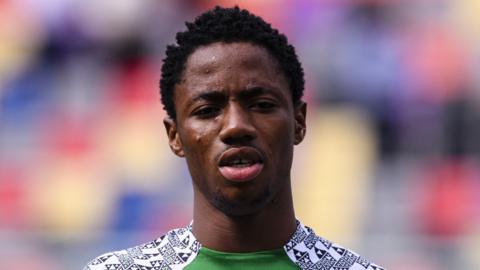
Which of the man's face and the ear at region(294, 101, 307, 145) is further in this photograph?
the ear at region(294, 101, 307, 145)

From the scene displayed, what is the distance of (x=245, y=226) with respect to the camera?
306 centimetres

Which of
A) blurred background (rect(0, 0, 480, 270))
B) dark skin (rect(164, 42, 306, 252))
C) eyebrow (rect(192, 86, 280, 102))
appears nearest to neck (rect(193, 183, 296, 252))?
dark skin (rect(164, 42, 306, 252))

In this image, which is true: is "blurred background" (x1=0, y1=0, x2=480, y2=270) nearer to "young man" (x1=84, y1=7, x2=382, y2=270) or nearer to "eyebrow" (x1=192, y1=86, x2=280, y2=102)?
"young man" (x1=84, y1=7, x2=382, y2=270)

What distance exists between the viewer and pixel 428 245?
27.9ft

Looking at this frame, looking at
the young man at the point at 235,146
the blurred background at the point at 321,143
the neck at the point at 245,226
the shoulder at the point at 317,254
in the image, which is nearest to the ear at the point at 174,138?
the young man at the point at 235,146

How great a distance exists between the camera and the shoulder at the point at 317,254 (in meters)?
3.15

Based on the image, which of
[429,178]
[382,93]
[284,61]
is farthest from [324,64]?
[284,61]

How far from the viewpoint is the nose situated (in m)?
2.92

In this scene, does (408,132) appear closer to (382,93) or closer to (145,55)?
(382,93)

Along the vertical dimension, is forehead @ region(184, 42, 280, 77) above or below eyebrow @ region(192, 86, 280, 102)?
above

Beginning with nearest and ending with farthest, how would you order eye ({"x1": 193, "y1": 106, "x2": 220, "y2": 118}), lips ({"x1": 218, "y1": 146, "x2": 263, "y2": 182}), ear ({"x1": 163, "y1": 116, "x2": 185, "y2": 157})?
1. lips ({"x1": 218, "y1": 146, "x2": 263, "y2": 182})
2. eye ({"x1": 193, "y1": 106, "x2": 220, "y2": 118})
3. ear ({"x1": 163, "y1": 116, "x2": 185, "y2": 157})

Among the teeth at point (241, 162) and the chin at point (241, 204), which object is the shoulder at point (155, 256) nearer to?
the chin at point (241, 204)

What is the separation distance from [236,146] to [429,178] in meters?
5.90

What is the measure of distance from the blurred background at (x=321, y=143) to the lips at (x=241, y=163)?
18.4ft
